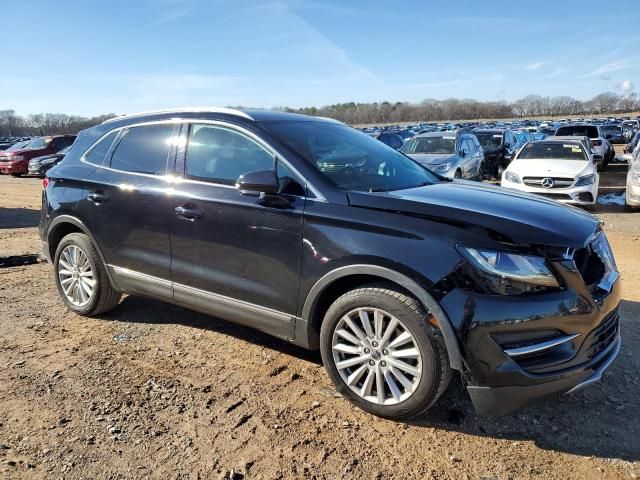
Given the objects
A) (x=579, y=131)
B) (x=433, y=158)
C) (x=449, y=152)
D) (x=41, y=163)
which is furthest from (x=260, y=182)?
(x=41, y=163)

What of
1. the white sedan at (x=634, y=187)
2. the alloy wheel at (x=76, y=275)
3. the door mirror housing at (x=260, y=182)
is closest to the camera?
the door mirror housing at (x=260, y=182)

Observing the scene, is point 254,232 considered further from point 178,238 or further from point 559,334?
point 559,334

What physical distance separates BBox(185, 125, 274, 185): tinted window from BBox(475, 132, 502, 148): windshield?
16.5 m

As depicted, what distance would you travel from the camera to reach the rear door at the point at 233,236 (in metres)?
3.31

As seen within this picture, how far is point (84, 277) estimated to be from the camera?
15.3ft

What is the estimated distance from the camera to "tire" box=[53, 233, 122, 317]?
4.51 meters

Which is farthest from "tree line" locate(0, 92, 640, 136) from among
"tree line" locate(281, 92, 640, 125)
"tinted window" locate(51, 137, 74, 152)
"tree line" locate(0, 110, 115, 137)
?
"tinted window" locate(51, 137, 74, 152)

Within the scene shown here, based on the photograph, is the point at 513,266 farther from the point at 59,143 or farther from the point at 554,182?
the point at 59,143

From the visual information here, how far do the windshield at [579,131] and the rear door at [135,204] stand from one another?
63.2 ft

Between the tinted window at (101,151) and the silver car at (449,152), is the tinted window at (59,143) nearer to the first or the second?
the silver car at (449,152)

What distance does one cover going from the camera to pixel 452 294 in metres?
2.69

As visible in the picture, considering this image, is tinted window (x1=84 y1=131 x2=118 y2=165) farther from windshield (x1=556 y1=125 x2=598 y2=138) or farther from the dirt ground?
windshield (x1=556 y1=125 x2=598 y2=138)

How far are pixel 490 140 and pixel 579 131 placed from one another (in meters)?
4.28

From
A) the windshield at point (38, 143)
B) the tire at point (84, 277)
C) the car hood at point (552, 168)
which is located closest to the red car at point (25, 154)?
the windshield at point (38, 143)
